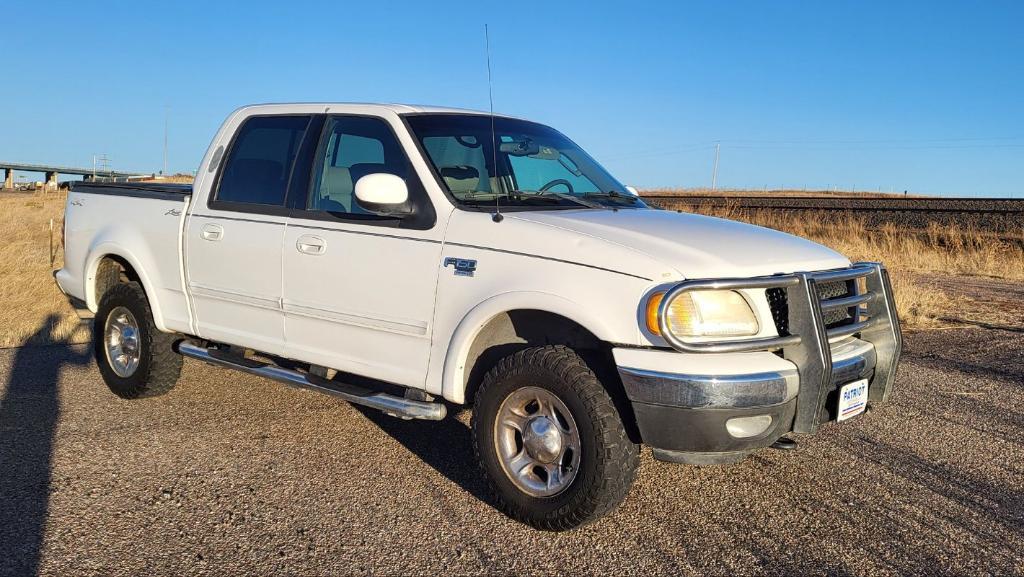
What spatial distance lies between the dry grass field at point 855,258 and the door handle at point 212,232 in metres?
3.81

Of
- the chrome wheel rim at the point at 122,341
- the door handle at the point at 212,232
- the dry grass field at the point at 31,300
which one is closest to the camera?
the door handle at the point at 212,232

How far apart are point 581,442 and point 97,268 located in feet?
14.2

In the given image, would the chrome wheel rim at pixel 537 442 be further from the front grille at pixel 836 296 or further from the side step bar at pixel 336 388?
the front grille at pixel 836 296

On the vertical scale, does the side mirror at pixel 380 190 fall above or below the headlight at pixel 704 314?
above

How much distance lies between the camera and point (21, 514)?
3.94 metres

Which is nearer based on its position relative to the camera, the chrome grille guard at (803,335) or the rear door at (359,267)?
the chrome grille guard at (803,335)

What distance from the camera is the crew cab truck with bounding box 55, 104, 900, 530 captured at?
3.61m

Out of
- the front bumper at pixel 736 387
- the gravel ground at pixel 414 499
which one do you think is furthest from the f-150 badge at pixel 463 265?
the gravel ground at pixel 414 499

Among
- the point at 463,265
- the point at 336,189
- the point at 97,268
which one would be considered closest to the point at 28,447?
the point at 97,268

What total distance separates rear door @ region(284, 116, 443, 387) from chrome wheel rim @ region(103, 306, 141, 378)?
5.53 feet

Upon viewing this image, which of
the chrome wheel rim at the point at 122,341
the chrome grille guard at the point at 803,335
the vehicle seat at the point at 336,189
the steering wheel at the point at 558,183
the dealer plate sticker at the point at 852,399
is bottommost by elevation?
the chrome wheel rim at the point at 122,341

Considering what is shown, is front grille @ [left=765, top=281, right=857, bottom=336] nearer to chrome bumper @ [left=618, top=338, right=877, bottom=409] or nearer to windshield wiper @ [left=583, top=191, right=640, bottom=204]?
chrome bumper @ [left=618, top=338, right=877, bottom=409]

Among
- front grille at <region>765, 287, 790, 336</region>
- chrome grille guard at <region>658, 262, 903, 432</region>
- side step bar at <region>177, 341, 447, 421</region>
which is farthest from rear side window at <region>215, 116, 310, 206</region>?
front grille at <region>765, 287, 790, 336</region>

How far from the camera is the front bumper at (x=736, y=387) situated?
3.50 meters
